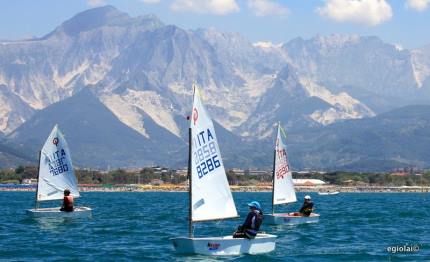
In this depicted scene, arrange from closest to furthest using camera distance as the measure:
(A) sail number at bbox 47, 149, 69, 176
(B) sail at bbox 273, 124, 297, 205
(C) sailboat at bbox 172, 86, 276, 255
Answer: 1. (C) sailboat at bbox 172, 86, 276, 255
2. (B) sail at bbox 273, 124, 297, 205
3. (A) sail number at bbox 47, 149, 69, 176

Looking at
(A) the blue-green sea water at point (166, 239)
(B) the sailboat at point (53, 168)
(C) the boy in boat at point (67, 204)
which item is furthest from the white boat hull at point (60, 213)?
(B) the sailboat at point (53, 168)

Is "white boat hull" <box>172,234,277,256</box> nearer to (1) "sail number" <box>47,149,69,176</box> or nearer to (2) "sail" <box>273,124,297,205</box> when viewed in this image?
(2) "sail" <box>273,124,297,205</box>

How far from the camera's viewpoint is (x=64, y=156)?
301 ft

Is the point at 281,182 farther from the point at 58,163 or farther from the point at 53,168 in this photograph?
the point at 53,168

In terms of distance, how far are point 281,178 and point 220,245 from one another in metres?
37.5

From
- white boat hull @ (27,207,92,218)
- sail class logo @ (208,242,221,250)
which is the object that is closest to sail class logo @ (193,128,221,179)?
sail class logo @ (208,242,221,250)

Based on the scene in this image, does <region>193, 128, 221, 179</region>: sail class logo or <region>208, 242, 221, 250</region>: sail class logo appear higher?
<region>193, 128, 221, 179</region>: sail class logo

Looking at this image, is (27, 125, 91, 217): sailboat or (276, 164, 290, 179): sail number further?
(27, 125, 91, 217): sailboat

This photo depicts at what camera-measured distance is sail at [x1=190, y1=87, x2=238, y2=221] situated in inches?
2016

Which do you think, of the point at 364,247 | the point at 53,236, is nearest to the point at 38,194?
the point at 53,236

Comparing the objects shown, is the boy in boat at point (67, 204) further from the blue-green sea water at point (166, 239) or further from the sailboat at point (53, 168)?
the sailboat at point (53, 168)

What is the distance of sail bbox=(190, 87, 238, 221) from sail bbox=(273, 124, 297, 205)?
1338 inches

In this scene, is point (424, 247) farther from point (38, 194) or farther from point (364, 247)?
point (38, 194)

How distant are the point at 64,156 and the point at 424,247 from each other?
42122 mm
